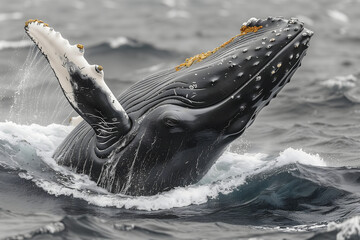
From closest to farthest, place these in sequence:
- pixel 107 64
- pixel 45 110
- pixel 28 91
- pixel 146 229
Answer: pixel 146 229 < pixel 45 110 < pixel 28 91 < pixel 107 64

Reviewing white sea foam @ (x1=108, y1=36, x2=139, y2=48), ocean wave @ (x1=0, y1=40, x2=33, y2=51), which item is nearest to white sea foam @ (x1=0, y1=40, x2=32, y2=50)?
ocean wave @ (x1=0, y1=40, x2=33, y2=51)

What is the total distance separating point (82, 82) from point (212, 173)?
3597 mm

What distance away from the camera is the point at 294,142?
56.5 ft

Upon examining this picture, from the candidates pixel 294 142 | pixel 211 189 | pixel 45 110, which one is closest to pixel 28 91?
pixel 45 110

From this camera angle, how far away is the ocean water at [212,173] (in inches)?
420

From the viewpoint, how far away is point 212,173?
13.4m

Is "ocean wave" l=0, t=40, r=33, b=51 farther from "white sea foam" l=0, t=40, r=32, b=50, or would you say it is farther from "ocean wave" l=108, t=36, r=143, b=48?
"ocean wave" l=108, t=36, r=143, b=48

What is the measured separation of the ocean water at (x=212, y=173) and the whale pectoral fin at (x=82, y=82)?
1.39 meters

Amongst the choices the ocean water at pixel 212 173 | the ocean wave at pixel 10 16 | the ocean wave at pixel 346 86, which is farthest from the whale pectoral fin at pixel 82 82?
the ocean wave at pixel 10 16

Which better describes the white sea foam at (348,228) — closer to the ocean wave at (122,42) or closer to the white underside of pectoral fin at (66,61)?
the white underside of pectoral fin at (66,61)

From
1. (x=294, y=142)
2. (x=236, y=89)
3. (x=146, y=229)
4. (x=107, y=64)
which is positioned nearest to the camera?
(x=146, y=229)

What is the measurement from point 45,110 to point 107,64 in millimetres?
9166

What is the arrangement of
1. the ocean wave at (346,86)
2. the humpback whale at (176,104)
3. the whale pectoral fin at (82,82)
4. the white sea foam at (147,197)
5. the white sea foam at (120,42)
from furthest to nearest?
the white sea foam at (120,42) → the ocean wave at (346,86) → the white sea foam at (147,197) → the humpback whale at (176,104) → the whale pectoral fin at (82,82)

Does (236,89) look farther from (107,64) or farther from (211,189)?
(107,64)
